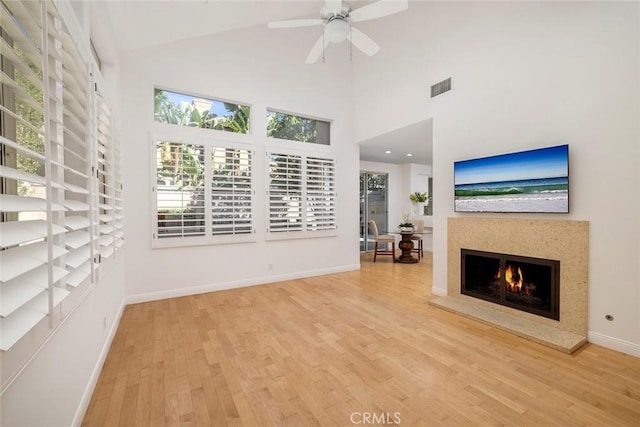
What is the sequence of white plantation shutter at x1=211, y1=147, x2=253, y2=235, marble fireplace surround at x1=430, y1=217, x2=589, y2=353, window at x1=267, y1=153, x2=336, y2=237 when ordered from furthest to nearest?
window at x1=267, y1=153, x2=336, y2=237 → white plantation shutter at x1=211, y1=147, x2=253, y2=235 → marble fireplace surround at x1=430, y1=217, x2=589, y2=353

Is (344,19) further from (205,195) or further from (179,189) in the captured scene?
(179,189)

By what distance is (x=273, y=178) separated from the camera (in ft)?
16.1

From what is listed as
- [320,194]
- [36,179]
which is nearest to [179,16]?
[36,179]

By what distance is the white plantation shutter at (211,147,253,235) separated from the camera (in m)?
4.39

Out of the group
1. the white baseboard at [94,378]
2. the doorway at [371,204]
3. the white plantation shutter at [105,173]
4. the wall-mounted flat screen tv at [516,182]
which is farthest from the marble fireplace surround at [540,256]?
the doorway at [371,204]

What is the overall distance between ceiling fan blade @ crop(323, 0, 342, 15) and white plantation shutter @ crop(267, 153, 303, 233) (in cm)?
236

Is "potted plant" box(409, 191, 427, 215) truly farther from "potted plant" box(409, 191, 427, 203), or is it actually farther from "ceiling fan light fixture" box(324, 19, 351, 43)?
"ceiling fan light fixture" box(324, 19, 351, 43)

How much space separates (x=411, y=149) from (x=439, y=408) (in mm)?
5472

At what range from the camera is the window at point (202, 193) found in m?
4.05

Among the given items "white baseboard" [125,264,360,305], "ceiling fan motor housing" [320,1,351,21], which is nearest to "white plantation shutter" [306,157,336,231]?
"white baseboard" [125,264,360,305]

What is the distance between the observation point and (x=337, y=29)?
3.15 metres

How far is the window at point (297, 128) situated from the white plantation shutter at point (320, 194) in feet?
1.47

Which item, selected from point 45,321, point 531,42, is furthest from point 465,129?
point 45,321

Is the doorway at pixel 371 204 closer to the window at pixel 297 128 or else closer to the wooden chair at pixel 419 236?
the wooden chair at pixel 419 236
